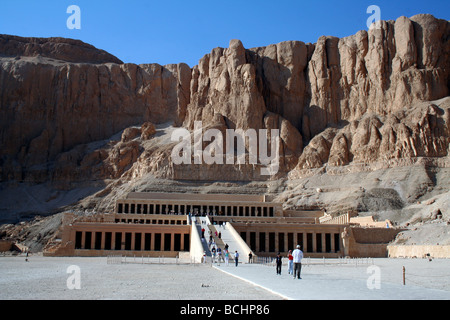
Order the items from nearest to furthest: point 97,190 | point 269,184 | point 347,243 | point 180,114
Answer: point 347,243, point 269,184, point 97,190, point 180,114

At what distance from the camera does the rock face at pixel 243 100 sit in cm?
9362

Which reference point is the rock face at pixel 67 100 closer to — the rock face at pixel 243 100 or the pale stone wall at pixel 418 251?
the rock face at pixel 243 100

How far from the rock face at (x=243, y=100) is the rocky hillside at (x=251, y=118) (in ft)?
0.85

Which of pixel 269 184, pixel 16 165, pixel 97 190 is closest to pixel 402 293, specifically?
pixel 269 184

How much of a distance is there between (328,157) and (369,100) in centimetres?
1625

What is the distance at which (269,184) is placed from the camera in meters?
92.1

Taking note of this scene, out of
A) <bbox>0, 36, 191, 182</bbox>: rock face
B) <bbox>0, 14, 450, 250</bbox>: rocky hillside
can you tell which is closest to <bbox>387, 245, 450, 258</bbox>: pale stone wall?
<bbox>0, 14, 450, 250</bbox>: rocky hillside

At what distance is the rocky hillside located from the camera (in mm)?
84812

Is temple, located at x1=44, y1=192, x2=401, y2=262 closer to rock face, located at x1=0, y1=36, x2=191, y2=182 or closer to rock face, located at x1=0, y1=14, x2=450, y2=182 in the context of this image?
rock face, located at x1=0, y1=14, x2=450, y2=182

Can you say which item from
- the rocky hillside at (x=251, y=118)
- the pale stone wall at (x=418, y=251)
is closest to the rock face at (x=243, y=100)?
the rocky hillside at (x=251, y=118)

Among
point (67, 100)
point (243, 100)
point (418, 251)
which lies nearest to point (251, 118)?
point (243, 100)

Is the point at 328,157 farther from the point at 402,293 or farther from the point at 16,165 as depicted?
the point at 402,293

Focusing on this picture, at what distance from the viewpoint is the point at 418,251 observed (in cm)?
4734

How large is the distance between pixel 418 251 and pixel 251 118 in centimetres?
6031
